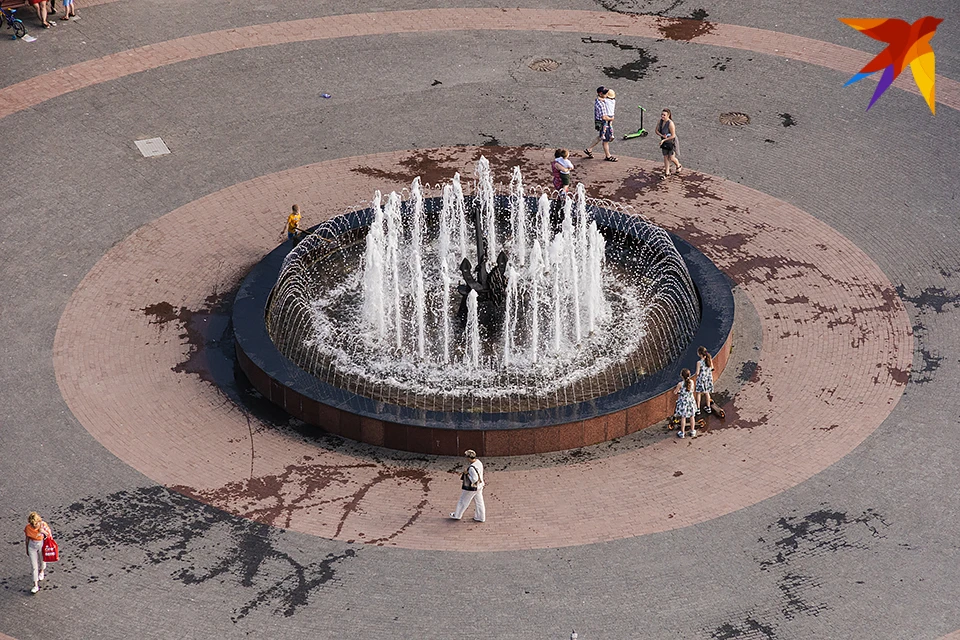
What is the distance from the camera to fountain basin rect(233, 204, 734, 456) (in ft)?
60.0

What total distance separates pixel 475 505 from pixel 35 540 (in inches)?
207

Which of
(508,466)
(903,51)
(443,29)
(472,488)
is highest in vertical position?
(903,51)

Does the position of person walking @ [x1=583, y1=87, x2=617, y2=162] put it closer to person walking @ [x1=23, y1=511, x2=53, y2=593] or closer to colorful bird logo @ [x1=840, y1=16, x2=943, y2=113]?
colorful bird logo @ [x1=840, y1=16, x2=943, y2=113]

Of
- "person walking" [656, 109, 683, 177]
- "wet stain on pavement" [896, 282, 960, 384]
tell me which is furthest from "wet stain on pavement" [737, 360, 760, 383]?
"person walking" [656, 109, 683, 177]

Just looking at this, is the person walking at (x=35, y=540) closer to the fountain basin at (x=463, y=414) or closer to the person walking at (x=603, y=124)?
the fountain basin at (x=463, y=414)

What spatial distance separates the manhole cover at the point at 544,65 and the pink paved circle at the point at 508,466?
4045mm

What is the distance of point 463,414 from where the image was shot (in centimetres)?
1845

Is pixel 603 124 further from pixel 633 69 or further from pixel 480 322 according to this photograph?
pixel 480 322

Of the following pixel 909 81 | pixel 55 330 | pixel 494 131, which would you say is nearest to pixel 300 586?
pixel 55 330

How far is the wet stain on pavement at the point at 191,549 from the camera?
53.5 ft

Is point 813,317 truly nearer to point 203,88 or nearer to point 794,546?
point 794,546

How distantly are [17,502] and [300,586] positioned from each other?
13.5 ft

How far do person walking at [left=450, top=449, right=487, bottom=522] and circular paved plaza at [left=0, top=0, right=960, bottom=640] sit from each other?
0.31 m

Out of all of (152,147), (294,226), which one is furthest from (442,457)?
(152,147)
